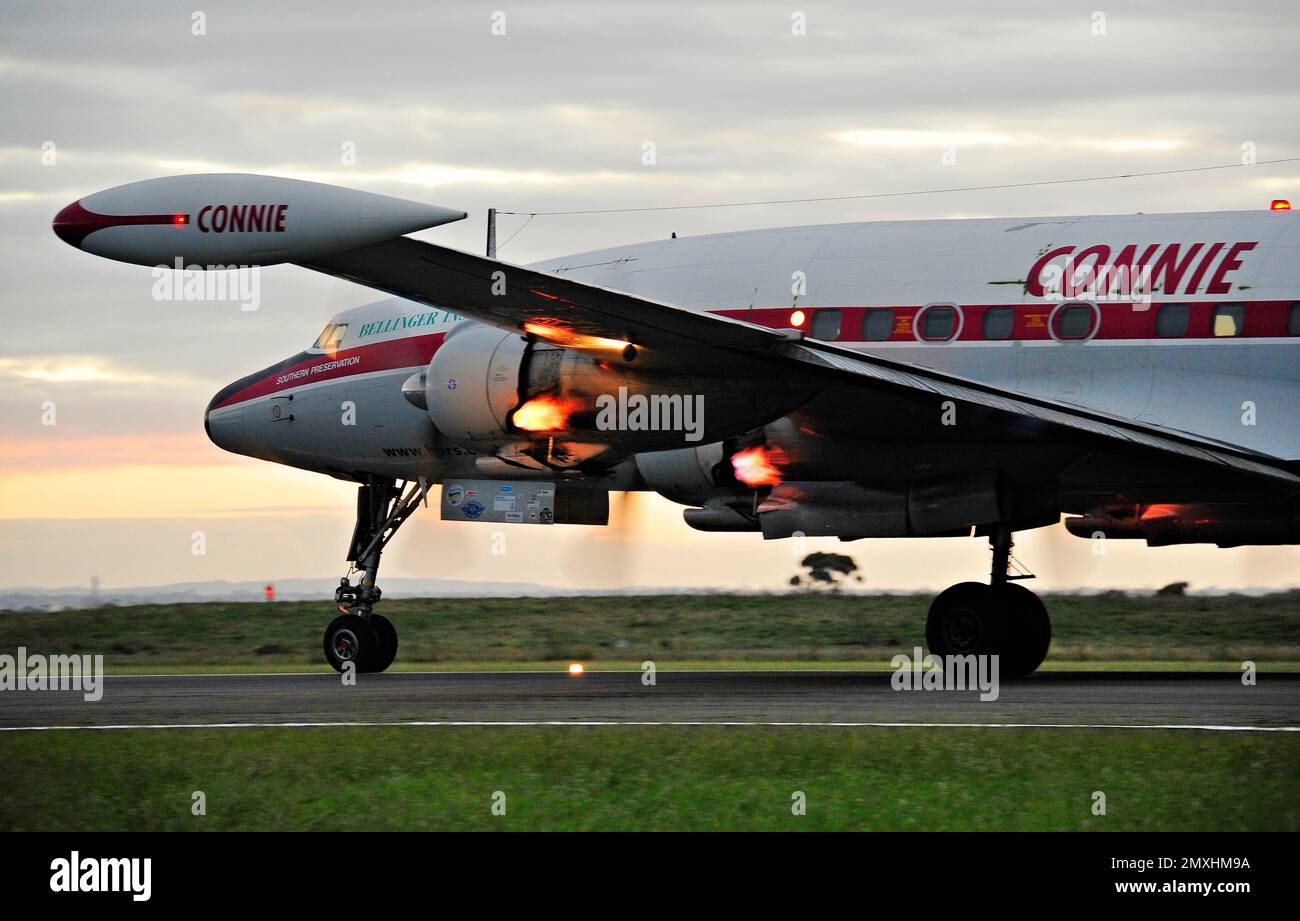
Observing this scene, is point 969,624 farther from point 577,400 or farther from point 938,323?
point 577,400

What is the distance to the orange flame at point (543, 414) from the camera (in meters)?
17.9

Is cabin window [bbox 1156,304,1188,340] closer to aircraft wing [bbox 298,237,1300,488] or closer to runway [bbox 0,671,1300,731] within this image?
aircraft wing [bbox 298,237,1300,488]

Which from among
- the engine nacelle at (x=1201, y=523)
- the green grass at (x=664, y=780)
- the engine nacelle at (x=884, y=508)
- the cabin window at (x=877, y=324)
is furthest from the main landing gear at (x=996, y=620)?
the green grass at (x=664, y=780)

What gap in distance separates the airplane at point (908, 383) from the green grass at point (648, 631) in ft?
27.2

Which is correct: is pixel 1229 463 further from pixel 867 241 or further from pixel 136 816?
pixel 136 816

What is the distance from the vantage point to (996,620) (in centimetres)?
1975

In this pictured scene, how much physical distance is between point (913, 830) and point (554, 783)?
100 inches

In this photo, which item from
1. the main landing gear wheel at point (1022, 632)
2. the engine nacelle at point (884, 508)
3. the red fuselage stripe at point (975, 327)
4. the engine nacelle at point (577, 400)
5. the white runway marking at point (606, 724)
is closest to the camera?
the white runway marking at point (606, 724)

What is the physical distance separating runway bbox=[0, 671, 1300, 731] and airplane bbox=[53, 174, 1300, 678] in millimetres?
1875

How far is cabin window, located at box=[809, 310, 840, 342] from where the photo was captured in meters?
19.6

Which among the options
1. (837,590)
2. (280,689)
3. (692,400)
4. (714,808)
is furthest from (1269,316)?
(837,590)

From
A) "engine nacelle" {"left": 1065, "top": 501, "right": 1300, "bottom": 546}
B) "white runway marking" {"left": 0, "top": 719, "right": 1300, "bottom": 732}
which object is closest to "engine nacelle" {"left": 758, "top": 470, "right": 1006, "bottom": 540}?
"engine nacelle" {"left": 1065, "top": 501, "right": 1300, "bottom": 546}

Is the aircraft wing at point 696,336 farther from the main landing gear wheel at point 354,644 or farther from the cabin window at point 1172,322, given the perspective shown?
the main landing gear wheel at point 354,644

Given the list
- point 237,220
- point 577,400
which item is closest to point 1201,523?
point 577,400
